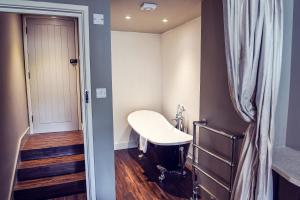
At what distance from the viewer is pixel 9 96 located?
104 inches

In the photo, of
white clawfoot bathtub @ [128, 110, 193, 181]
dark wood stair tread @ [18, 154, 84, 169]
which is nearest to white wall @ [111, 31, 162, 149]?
white clawfoot bathtub @ [128, 110, 193, 181]

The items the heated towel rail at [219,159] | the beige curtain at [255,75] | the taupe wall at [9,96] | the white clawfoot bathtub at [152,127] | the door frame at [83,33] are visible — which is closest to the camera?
the beige curtain at [255,75]

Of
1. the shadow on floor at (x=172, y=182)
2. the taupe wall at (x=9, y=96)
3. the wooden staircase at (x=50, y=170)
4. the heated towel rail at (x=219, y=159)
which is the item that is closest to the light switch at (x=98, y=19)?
the taupe wall at (x=9, y=96)

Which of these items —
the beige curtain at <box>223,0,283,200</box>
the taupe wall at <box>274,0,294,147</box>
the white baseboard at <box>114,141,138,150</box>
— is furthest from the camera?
the white baseboard at <box>114,141,138,150</box>

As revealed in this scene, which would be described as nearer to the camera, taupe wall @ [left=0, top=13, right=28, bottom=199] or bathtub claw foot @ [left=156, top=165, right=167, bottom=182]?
taupe wall @ [left=0, top=13, right=28, bottom=199]

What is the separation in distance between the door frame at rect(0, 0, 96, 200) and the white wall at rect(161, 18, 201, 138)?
5.79 feet

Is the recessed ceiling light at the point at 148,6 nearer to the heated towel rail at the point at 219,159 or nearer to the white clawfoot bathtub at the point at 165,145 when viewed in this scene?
the heated towel rail at the point at 219,159

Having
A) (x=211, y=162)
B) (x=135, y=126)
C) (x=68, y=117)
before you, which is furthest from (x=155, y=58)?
(x=211, y=162)

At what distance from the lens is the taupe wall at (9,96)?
91.2 inches

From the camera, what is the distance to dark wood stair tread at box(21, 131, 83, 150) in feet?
10.6

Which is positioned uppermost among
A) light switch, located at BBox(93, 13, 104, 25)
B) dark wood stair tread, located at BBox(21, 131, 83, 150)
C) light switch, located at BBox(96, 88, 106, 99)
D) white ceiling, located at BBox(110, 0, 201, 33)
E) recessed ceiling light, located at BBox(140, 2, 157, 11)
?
white ceiling, located at BBox(110, 0, 201, 33)

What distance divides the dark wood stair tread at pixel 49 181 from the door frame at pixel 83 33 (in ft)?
2.28

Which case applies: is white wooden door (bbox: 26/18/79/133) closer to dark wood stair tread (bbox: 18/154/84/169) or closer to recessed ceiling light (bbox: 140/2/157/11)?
dark wood stair tread (bbox: 18/154/84/169)

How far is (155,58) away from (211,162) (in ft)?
9.34
